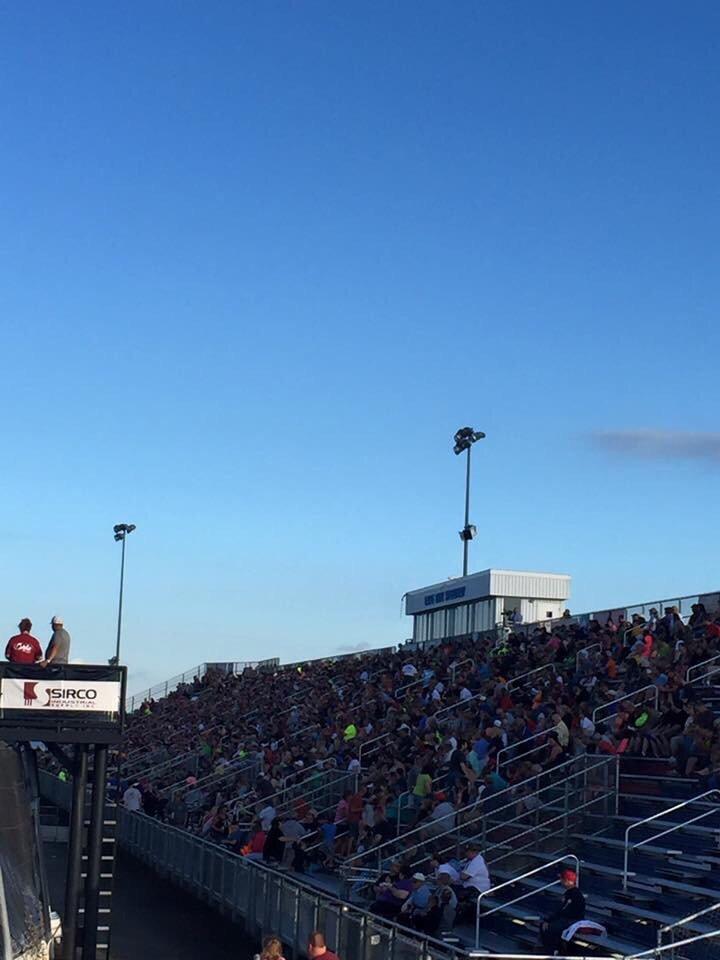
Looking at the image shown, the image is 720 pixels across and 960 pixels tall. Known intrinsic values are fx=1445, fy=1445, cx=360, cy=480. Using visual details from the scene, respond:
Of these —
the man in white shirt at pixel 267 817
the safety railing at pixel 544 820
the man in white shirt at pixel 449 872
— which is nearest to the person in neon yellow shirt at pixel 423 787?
the safety railing at pixel 544 820

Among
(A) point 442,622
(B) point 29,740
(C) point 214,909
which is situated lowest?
(C) point 214,909

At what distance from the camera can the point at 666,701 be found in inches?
772

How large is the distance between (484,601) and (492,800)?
23.6 metres

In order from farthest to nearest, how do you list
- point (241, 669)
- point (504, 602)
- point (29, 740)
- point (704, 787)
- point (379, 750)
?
1. point (241, 669)
2. point (504, 602)
3. point (379, 750)
4. point (704, 787)
5. point (29, 740)

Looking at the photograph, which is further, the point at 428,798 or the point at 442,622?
the point at 442,622

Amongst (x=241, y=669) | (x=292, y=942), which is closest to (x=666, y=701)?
(x=292, y=942)

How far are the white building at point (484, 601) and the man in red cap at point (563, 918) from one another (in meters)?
27.7

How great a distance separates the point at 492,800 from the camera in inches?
806

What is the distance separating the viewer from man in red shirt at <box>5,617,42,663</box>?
674 inches

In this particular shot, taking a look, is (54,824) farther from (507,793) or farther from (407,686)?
(507,793)

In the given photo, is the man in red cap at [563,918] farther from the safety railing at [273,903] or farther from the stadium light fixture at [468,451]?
the stadium light fixture at [468,451]

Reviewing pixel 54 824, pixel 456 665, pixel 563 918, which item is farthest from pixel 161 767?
pixel 563 918

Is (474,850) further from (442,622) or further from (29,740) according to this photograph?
(442,622)

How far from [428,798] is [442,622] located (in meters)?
26.2
